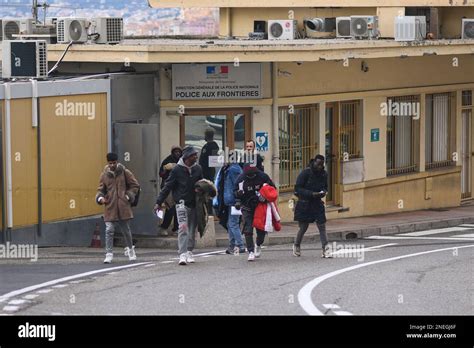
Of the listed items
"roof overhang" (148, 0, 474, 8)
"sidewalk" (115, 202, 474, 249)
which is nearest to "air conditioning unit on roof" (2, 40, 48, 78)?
"sidewalk" (115, 202, 474, 249)

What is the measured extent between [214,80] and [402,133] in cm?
682

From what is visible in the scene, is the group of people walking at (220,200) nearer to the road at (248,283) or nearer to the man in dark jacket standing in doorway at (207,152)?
the road at (248,283)

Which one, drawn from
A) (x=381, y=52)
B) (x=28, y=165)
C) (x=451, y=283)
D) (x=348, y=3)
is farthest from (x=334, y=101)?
(x=451, y=283)

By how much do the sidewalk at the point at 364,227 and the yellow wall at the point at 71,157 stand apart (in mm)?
1242

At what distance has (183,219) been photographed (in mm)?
19609

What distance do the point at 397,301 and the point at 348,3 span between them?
1644 cm

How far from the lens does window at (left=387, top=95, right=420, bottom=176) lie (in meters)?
29.4

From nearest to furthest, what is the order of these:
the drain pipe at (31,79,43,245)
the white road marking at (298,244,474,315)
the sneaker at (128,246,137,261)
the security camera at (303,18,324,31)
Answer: the white road marking at (298,244,474,315), the sneaker at (128,246,137,261), the drain pipe at (31,79,43,245), the security camera at (303,18,324,31)

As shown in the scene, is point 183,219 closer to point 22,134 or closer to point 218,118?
point 22,134
